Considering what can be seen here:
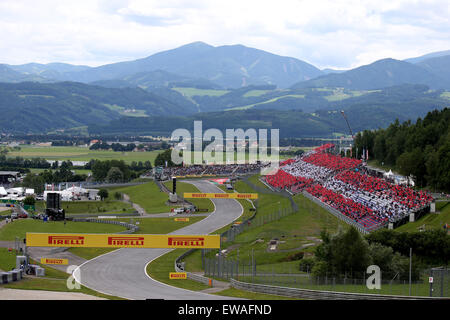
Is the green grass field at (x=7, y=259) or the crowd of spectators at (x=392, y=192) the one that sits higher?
the crowd of spectators at (x=392, y=192)

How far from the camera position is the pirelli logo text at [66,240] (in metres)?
42.4

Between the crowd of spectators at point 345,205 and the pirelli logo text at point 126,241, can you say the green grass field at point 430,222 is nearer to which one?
the crowd of spectators at point 345,205

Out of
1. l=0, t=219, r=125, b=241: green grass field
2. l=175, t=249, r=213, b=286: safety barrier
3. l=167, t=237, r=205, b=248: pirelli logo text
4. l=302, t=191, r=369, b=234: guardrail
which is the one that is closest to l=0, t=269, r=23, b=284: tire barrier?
l=167, t=237, r=205, b=248: pirelli logo text

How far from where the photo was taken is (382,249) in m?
41.7

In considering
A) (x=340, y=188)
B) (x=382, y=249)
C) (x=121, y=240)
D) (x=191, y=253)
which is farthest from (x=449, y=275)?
(x=340, y=188)

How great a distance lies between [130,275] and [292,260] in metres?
13.3

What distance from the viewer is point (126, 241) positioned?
43312 millimetres

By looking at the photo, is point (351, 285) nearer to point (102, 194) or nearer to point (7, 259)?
point (7, 259)

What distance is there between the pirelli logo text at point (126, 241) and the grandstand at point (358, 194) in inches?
847

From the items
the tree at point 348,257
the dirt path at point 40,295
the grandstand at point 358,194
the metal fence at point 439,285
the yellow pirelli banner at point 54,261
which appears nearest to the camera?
the metal fence at point 439,285

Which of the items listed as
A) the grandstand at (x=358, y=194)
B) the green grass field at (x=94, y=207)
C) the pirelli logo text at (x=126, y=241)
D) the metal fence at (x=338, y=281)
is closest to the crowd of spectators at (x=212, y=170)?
the grandstand at (x=358, y=194)

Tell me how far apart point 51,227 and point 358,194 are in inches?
1332

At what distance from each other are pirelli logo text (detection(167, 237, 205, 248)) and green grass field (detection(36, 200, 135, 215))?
149 ft
